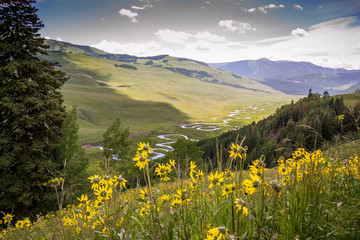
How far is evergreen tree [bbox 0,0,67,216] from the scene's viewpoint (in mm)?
13664

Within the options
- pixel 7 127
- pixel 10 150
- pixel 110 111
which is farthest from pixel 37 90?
pixel 110 111

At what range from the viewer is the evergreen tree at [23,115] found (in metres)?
13.7

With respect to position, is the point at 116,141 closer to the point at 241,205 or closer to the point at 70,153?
the point at 70,153

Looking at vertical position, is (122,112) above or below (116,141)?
below

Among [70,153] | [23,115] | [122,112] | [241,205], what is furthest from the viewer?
[122,112]

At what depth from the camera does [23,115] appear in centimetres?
1345

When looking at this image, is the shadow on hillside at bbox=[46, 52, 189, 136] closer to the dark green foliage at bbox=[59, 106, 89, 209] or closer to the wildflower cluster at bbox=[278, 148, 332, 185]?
the dark green foliage at bbox=[59, 106, 89, 209]

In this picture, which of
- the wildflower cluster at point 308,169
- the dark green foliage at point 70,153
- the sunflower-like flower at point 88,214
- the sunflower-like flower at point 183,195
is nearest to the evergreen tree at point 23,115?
the dark green foliage at point 70,153

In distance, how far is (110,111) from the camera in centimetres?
17050

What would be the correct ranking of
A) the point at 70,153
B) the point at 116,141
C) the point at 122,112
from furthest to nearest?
the point at 122,112
the point at 116,141
the point at 70,153

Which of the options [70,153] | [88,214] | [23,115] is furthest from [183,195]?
[70,153]

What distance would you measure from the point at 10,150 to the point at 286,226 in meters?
18.5

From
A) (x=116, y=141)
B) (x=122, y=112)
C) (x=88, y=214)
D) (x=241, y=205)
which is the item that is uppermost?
(x=241, y=205)

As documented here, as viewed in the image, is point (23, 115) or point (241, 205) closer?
point (241, 205)
